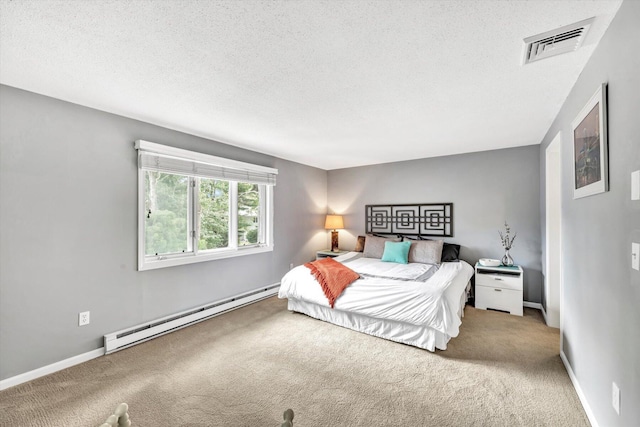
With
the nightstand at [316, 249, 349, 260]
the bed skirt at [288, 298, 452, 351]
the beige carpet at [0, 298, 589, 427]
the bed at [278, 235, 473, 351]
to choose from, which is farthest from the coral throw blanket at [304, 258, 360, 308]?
the nightstand at [316, 249, 349, 260]

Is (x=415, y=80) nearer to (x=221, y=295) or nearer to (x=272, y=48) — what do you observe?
(x=272, y=48)

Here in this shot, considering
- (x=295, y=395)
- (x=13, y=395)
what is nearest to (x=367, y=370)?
(x=295, y=395)

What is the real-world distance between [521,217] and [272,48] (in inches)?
162

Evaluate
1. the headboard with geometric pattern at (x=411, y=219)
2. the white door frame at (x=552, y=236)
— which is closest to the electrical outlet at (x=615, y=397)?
the white door frame at (x=552, y=236)

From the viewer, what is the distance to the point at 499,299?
3666 millimetres

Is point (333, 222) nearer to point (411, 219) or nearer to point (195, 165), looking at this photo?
point (411, 219)

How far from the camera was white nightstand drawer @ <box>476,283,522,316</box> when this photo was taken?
3.56 meters

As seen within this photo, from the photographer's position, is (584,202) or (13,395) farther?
(13,395)

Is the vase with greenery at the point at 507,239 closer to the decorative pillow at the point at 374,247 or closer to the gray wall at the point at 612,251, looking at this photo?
the decorative pillow at the point at 374,247

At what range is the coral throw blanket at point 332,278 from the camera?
312 cm

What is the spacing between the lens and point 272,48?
1.65 m

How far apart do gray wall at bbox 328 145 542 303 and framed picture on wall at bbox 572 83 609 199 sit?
7.19 ft

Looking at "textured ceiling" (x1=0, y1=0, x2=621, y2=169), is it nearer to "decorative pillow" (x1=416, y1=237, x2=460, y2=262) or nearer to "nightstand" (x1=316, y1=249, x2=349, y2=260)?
"decorative pillow" (x1=416, y1=237, x2=460, y2=262)

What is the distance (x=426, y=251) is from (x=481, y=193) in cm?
126
